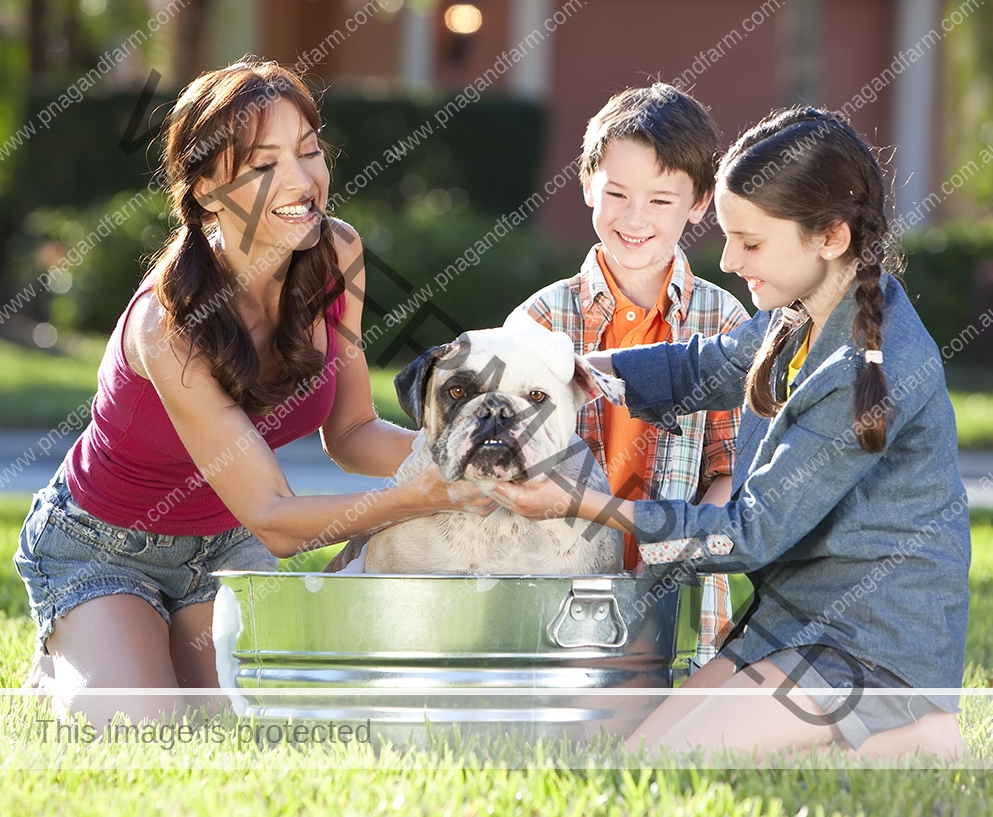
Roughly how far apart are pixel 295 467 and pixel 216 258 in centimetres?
644

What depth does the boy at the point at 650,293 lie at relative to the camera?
3.60 m

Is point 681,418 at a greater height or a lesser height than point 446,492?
greater

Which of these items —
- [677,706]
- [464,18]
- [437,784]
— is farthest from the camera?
[464,18]

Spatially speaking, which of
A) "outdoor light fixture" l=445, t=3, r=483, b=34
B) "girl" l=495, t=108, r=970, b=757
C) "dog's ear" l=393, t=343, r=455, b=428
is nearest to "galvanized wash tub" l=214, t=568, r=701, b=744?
"girl" l=495, t=108, r=970, b=757

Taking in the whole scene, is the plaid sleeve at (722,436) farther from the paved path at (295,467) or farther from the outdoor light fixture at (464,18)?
the outdoor light fixture at (464,18)

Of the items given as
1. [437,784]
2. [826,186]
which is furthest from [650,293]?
[437,784]

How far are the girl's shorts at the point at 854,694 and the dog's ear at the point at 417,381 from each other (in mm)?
1109

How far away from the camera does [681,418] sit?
3.59 metres

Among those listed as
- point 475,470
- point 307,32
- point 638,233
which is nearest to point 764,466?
point 475,470

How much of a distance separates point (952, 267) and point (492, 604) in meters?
11.9

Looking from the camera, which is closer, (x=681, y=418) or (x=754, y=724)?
(x=754, y=724)

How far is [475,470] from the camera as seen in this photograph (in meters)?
2.93

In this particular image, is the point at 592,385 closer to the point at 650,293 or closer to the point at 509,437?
the point at 509,437

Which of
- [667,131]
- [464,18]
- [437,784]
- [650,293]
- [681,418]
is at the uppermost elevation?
[464,18]
